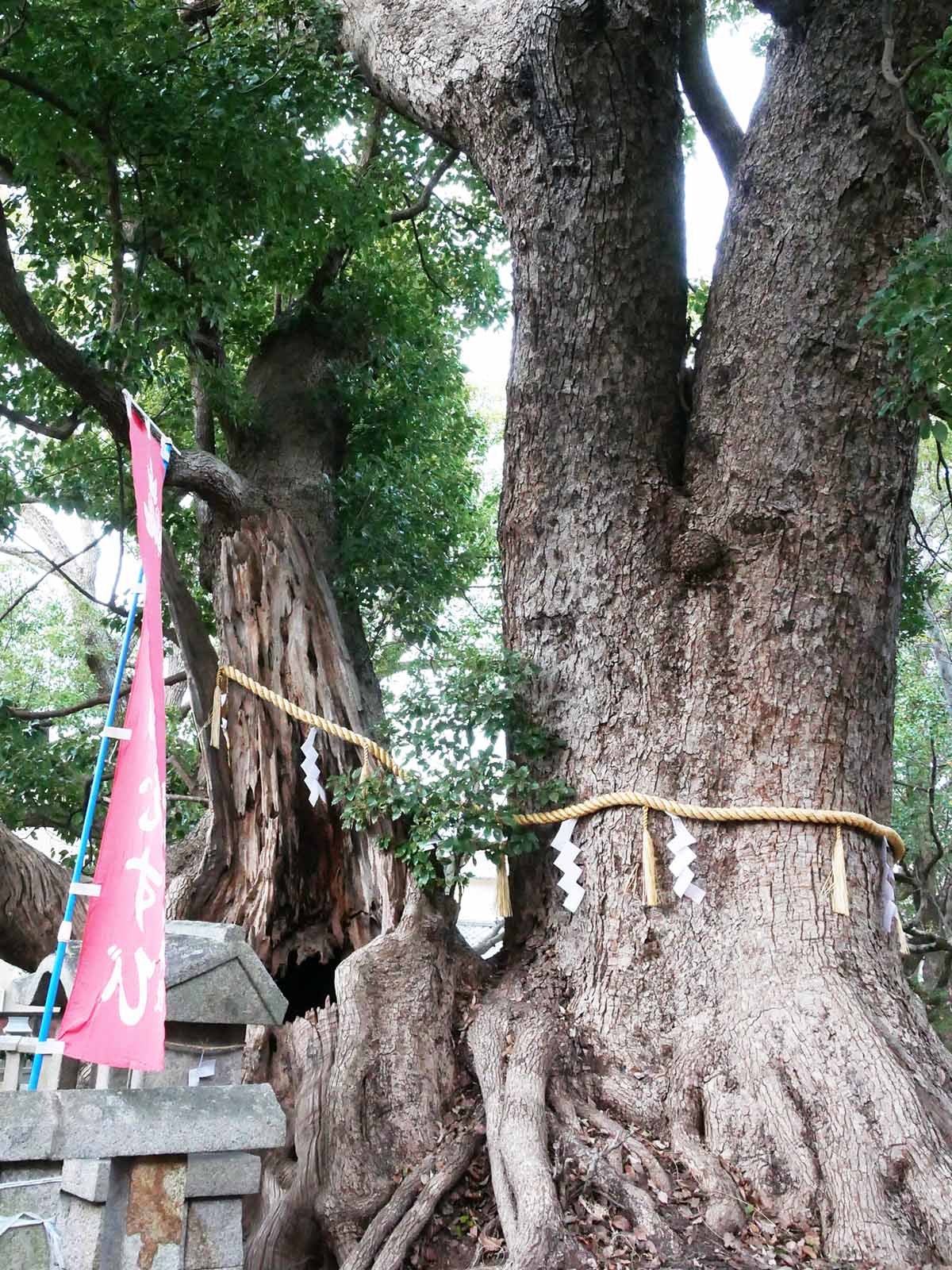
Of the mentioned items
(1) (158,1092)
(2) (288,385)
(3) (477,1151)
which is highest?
(2) (288,385)

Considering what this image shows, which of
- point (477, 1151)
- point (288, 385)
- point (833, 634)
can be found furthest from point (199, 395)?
point (477, 1151)

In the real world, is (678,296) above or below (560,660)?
above

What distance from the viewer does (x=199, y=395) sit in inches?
244

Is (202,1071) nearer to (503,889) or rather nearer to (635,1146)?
(635,1146)

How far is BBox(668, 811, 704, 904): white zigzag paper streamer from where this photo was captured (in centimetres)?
387

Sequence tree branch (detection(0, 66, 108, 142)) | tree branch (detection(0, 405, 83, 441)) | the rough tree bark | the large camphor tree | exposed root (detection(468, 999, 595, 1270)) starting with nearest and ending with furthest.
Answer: exposed root (detection(468, 999, 595, 1270)), the large camphor tree, the rough tree bark, tree branch (detection(0, 66, 108, 142)), tree branch (detection(0, 405, 83, 441))

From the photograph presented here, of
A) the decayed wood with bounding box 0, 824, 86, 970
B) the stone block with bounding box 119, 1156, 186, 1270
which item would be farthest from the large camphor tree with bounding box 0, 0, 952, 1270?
the decayed wood with bounding box 0, 824, 86, 970

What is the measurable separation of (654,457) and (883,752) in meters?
1.46

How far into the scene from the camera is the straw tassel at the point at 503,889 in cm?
433

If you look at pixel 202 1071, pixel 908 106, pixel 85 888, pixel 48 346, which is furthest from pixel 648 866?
pixel 48 346

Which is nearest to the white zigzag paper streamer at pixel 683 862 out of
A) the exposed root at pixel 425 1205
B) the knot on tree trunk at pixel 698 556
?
the knot on tree trunk at pixel 698 556

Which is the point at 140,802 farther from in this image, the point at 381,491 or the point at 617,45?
the point at 381,491

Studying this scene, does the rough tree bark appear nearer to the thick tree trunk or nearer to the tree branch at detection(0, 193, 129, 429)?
the thick tree trunk

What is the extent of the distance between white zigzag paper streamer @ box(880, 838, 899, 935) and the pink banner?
262 centimetres
